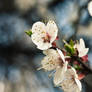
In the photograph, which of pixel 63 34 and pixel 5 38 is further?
pixel 5 38

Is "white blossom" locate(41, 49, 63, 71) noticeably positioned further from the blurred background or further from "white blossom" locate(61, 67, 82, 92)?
the blurred background

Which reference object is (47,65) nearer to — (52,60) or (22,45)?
(52,60)

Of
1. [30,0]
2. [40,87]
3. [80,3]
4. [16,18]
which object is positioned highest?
[30,0]

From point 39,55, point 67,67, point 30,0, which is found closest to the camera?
point 67,67

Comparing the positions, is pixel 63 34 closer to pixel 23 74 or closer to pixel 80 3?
pixel 80 3

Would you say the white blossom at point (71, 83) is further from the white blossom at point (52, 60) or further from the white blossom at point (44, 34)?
the white blossom at point (44, 34)

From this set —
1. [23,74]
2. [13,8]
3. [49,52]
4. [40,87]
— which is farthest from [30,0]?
[49,52]

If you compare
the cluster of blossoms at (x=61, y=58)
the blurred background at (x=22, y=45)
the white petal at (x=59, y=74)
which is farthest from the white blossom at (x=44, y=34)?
the blurred background at (x=22, y=45)
